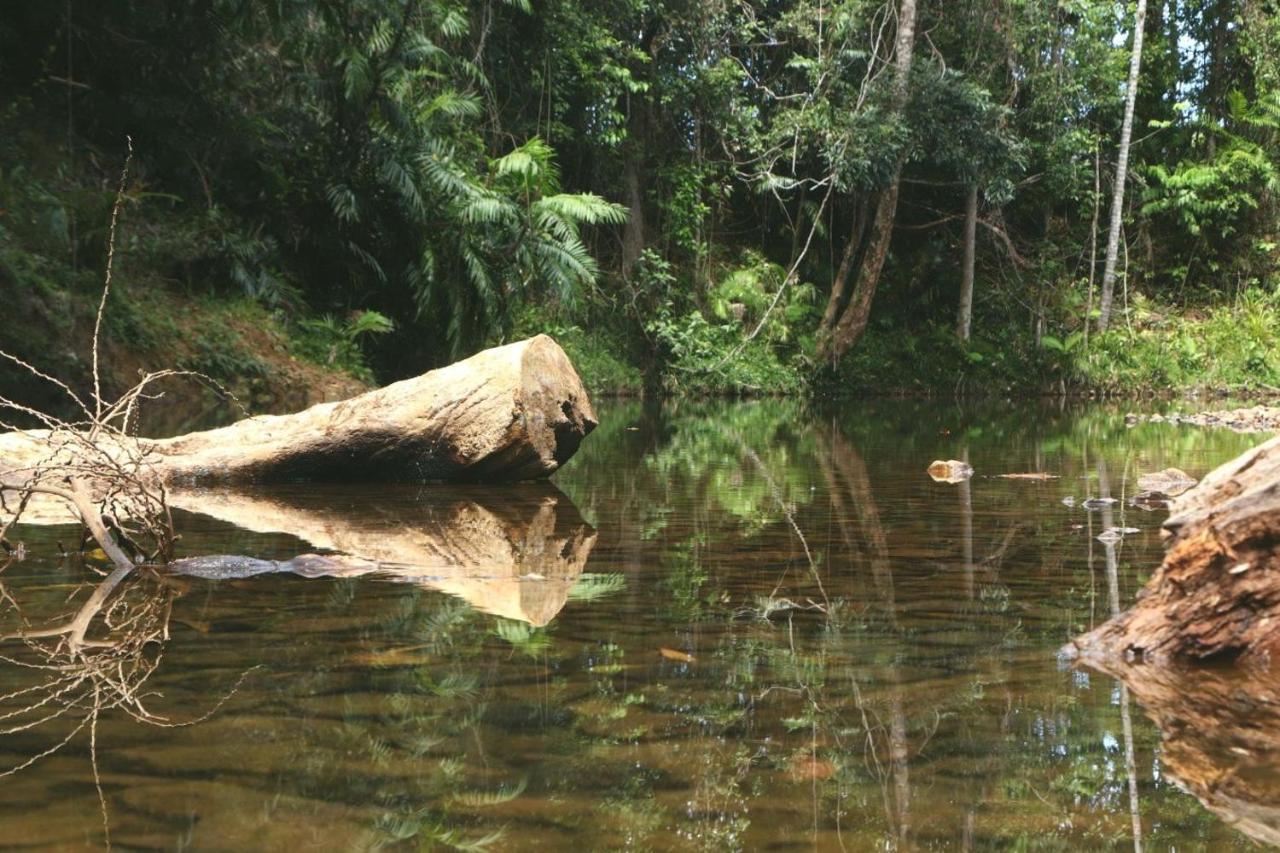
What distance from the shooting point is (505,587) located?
478 centimetres

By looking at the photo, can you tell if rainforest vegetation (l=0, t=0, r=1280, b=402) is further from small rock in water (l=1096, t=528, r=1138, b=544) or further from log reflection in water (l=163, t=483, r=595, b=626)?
small rock in water (l=1096, t=528, r=1138, b=544)

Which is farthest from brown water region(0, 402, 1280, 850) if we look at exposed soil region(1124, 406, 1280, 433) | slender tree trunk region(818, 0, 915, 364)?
slender tree trunk region(818, 0, 915, 364)

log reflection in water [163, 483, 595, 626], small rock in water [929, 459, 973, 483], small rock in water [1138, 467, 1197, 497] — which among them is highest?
small rock in water [929, 459, 973, 483]

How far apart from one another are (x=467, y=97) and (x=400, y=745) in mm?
15977

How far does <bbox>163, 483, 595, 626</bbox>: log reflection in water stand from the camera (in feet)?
15.8

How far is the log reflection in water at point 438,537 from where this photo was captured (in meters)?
4.82

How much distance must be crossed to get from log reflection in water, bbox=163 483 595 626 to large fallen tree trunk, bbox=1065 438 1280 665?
1.89 m

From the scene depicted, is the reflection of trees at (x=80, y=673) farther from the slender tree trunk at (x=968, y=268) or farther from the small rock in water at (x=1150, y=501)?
the slender tree trunk at (x=968, y=268)

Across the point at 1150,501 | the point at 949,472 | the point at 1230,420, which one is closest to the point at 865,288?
the point at 1230,420

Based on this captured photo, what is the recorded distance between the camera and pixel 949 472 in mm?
9164

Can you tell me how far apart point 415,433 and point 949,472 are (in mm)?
3927

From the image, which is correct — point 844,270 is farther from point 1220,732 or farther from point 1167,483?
point 1220,732

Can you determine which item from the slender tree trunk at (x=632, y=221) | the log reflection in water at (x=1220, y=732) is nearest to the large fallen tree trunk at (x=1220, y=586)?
the log reflection in water at (x=1220, y=732)

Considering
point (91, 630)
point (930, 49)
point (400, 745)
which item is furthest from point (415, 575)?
point (930, 49)
